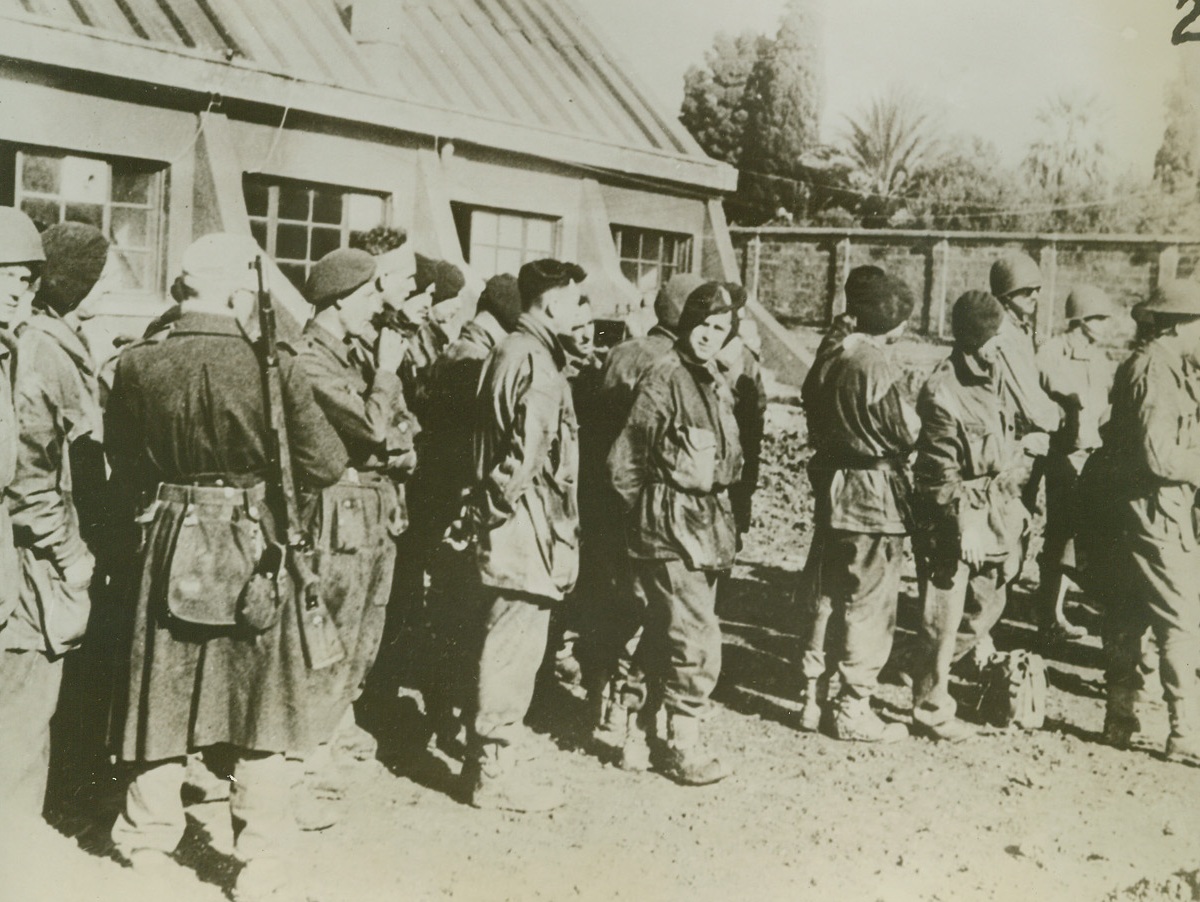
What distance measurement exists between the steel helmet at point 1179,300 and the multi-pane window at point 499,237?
170 inches

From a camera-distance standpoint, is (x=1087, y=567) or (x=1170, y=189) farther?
(x=1170, y=189)

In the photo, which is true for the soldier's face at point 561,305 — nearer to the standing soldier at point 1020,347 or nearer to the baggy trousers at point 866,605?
the baggy trousers at point 866,605

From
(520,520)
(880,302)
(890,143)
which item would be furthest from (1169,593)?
(890,143)

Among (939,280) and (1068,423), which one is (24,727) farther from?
(939,280)

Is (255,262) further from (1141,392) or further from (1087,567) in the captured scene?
(1087,567)

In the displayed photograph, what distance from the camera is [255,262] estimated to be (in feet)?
9.39

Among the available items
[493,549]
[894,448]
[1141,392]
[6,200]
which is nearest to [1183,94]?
[1141,392]

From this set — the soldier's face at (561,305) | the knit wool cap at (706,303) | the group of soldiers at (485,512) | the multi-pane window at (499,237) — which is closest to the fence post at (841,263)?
the multi-pane window at (499,237)

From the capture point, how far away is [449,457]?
4355mm

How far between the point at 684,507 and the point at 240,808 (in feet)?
5.59

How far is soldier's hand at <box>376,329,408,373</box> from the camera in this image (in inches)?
135

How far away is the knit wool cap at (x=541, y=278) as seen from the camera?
3455 millimetres

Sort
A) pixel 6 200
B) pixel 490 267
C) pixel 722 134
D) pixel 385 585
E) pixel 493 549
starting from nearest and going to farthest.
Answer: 1. pixel 493 549
2. pixel 385 585
3. pixel 6 200
4. pixel 490 267
5. pixel 722 134

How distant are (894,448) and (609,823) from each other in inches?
72.3
